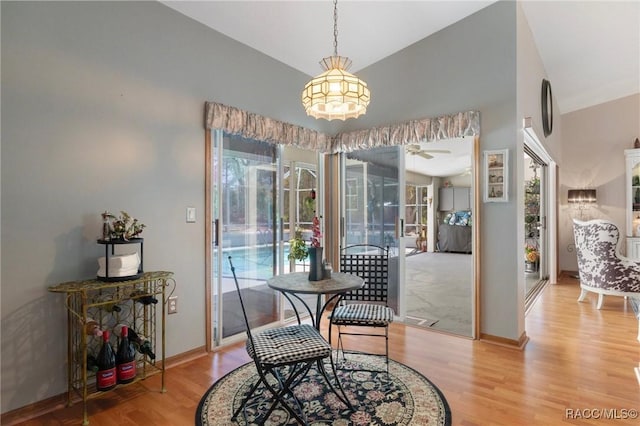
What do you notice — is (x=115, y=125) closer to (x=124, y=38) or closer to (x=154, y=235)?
(x=124, y=38)

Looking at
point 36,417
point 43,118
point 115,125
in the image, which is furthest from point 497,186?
point 36,417

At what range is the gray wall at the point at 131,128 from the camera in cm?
201

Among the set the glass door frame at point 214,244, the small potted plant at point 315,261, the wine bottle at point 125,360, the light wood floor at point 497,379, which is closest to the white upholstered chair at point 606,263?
the light wood floor at point 497,379

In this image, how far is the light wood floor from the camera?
6.69ft

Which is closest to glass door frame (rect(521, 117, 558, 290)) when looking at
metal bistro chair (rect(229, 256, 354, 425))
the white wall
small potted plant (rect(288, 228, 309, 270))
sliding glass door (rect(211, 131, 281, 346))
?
the white wall

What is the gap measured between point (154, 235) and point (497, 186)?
3.08 metres

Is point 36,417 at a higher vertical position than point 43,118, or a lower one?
lower

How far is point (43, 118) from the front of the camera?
6.82 feet

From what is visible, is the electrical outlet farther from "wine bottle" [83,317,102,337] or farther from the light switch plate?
the light switch plate

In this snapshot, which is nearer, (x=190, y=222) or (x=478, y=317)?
(x=190, y=222)

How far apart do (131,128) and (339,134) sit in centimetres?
245

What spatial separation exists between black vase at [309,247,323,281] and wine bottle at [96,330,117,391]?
1.41 meters

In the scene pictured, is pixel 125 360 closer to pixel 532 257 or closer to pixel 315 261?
pixel 315 261

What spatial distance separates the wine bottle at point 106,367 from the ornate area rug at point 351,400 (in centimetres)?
59
